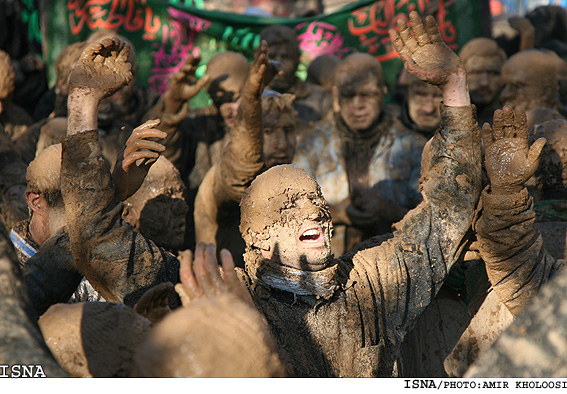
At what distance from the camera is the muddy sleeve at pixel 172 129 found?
18.7 feet

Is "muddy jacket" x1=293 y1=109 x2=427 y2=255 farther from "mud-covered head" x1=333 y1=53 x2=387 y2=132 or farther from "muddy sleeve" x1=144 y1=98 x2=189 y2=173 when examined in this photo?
"muddy sleeve" x1=144 y1=98 x2=189 y2=173

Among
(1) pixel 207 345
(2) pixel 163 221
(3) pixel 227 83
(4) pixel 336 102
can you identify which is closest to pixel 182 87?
(3) pixel 227 83

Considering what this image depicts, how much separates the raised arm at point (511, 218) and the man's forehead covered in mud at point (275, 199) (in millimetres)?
767

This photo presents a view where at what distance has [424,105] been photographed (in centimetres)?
629

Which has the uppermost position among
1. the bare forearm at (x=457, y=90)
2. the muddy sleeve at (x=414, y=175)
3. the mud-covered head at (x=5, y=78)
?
the bare forearm at (x=457, y=90)

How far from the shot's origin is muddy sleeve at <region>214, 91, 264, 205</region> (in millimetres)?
4973

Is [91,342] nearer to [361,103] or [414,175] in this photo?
[414,175]

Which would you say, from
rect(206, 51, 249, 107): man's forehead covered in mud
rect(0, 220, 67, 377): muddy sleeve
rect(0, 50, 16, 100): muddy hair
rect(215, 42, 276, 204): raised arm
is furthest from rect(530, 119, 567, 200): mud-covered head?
rect(0, 50, 16, 100): muddy hair

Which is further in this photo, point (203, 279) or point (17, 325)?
point (203, 279)

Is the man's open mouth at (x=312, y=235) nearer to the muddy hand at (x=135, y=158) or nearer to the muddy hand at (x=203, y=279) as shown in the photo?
the muddy hand at (x=135, y=158)

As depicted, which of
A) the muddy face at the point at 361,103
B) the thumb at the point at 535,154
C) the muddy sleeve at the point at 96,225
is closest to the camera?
the muddy sleeve at the point at 96,225

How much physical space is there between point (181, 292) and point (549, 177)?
2.54m

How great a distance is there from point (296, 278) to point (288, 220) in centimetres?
26

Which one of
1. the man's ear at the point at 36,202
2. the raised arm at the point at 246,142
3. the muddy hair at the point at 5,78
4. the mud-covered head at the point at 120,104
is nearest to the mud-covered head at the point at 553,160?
the raised arm at the point at 246,142
